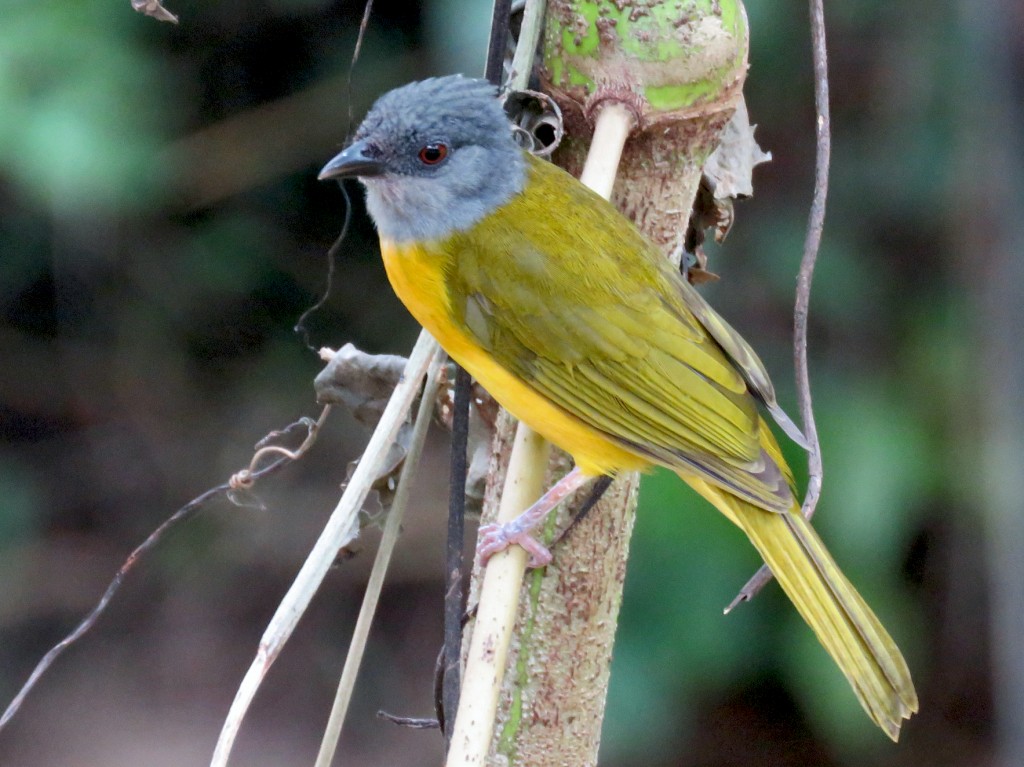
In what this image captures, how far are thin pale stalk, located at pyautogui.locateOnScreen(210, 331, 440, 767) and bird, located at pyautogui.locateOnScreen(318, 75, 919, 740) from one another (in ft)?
0.82

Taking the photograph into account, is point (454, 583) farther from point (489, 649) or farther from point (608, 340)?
point (608, 340)

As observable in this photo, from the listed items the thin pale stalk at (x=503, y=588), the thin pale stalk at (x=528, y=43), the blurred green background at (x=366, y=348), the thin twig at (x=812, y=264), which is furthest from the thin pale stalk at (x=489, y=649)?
the blurred green background at (x=366, y=348)

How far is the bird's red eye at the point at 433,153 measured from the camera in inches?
94.4

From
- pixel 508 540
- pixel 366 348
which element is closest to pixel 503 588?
pixel 508 540

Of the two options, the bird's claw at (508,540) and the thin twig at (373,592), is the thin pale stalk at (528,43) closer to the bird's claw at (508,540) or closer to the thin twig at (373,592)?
the thin twig at (373,592)

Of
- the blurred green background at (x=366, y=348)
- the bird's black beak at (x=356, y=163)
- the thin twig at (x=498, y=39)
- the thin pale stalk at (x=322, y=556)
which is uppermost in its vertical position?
the thin twig at (x=498, y=39)

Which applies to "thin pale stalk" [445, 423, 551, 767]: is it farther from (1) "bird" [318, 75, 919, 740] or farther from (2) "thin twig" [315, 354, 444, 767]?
(1) "bird" [318, 75, 919, 740]

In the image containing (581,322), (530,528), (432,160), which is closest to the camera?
(530,528)

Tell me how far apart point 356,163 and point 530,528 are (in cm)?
93

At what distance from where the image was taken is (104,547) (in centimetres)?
436

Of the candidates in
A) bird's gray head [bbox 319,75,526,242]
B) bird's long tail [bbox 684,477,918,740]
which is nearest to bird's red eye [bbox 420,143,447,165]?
bird's gray head [bbox 319,75,526,242]

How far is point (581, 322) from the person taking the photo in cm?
231

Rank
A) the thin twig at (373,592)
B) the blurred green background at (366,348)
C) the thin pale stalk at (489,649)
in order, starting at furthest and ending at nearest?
the blurred green background at (366,348), the thin twig at (373,592), the thin pale stalk at (489,649)

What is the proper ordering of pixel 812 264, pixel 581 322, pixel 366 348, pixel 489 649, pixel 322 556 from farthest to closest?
pixel 366 348 → pixel 581 322 → pixel 812 264 → pixel 322 556 → pixel 489 649
